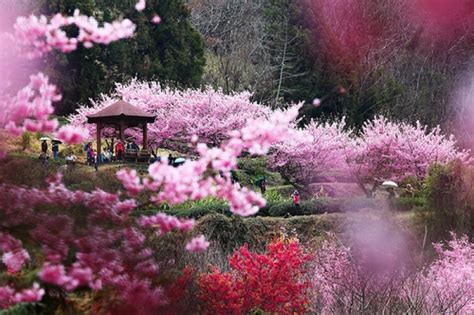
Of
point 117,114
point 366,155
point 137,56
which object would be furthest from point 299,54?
point 117,114

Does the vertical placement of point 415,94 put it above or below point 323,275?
above

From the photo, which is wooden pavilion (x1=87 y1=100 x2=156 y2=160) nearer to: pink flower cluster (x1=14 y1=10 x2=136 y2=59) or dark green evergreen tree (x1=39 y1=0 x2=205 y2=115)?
dark green evergreen tree (x1=39 y1=0 x2=205 y2=115)

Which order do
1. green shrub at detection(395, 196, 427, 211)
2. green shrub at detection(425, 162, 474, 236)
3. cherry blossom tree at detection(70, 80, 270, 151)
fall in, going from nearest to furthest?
green shrub at detection(425, 162, 474, 236), green shrub at detection(395, 196, 427, 211), cherry blossom tree at detection(70, 80, 270, 151)

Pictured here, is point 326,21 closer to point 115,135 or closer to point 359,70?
point 359,70

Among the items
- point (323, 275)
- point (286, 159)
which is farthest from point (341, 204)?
point (323, 275)

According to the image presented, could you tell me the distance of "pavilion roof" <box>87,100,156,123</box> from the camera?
55.0 feet

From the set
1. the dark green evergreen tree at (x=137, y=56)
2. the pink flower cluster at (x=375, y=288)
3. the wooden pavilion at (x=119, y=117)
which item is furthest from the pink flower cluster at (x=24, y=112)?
the dark green evergreen tree at (x=137, y=56)

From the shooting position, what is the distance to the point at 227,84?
26281 millimetres

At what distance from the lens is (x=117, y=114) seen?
16.8 meters

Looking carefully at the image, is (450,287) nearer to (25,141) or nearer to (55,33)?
(55,33)

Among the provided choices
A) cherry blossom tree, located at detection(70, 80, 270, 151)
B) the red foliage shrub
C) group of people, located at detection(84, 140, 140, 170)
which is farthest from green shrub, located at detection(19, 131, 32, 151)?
the red foliage shrub

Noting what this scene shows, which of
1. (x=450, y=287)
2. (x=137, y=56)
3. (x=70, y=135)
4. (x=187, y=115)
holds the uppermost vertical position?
(x=137, y=56)

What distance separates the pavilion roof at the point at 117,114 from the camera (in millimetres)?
16766

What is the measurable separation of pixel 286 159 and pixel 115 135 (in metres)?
4.84
